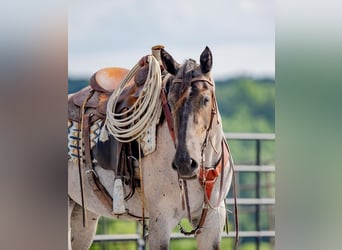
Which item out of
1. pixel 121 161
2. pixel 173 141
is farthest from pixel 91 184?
pixel 173 141

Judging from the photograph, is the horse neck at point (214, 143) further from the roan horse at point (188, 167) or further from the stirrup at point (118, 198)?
the stirrup at point (118, 198)

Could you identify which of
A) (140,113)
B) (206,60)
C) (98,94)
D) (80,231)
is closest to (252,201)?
(80,231)

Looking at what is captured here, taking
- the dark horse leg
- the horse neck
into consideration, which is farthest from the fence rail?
the horse neck

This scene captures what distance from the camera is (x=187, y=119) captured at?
2.01 metres

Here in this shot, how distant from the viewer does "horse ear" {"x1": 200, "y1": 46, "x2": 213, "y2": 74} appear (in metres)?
2.12

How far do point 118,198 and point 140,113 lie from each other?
345 millimetres

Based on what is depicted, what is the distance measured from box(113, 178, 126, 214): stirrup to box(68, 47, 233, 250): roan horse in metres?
0.05

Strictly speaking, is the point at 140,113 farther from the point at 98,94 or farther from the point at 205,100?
the point at 98,94

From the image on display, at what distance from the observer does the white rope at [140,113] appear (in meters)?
2.27

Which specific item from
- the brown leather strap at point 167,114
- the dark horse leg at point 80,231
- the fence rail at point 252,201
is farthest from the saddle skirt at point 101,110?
the fence rail at point 252,201

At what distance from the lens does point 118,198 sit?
241cm

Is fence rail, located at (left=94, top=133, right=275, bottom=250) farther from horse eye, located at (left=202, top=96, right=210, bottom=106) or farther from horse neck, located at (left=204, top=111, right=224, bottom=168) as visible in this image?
horse eye, located at (left=202, top=96, right=210, bottom=106)
